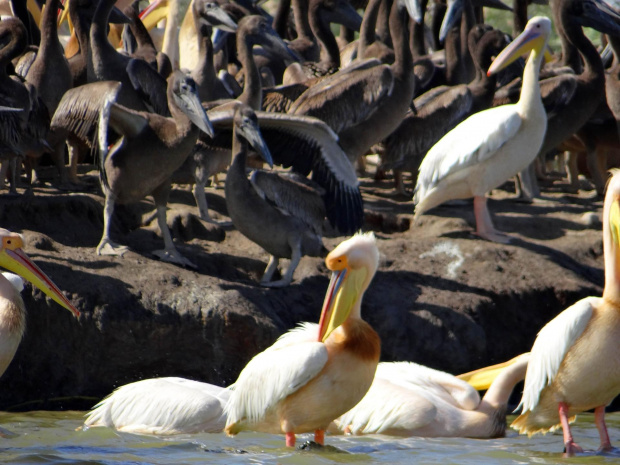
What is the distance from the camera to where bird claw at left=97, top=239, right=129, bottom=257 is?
6.99 meters

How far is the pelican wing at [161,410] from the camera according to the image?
5.34 metres

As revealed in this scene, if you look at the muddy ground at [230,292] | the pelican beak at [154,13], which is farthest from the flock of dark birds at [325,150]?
the pelican beak at [154,13]

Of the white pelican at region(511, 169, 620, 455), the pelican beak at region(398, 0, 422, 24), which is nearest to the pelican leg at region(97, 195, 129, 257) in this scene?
the white pelican at region(511, 169, 620, 455)

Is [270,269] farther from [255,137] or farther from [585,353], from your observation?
[585,353]

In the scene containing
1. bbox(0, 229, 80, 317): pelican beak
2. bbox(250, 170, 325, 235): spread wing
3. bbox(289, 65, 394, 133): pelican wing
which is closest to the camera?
bbox(0, 229, 80, 317): pelican beak

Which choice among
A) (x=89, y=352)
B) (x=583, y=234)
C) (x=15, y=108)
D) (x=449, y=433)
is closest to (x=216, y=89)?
(x=15, y=108)

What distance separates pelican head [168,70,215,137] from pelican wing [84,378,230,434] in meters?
2.14

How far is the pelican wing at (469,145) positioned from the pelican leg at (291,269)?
1.46m

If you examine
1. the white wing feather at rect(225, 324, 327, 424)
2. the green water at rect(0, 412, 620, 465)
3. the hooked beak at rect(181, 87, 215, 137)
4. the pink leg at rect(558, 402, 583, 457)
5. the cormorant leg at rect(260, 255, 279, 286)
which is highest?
the hooked beak at rect(181, 87, 215, 137)

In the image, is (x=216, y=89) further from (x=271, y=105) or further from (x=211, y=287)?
(x=211, y=287)

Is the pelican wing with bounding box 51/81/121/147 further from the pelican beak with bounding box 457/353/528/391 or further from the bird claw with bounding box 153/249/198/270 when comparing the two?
the pelican beak with bounding box 457/353/528/391

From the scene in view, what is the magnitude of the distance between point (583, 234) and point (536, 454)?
384cm

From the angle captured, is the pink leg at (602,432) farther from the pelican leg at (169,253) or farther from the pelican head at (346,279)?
the pelican leg at (169,253)

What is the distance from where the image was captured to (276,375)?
473cm
